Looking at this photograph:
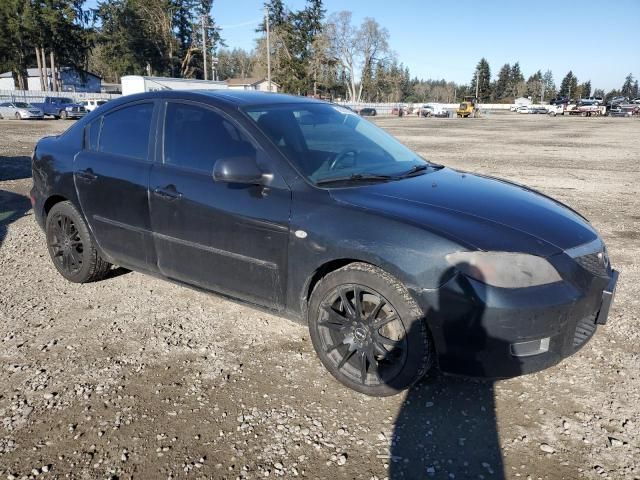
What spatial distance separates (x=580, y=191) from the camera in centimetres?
956

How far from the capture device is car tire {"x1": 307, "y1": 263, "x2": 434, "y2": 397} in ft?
8.82

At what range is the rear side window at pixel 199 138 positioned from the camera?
3.42 metres

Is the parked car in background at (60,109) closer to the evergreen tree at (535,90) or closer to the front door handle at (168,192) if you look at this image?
the front door handle at (168,192)

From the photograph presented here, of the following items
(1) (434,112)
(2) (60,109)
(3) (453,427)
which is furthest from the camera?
(1) (434,112)

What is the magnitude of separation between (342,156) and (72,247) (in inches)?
103

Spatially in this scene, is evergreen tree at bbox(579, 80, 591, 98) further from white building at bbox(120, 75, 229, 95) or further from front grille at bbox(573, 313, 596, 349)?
front grille at bbox(573, 313, 596, 349)

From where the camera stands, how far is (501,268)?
101 inches

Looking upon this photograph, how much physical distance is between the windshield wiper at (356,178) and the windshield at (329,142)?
21 mm

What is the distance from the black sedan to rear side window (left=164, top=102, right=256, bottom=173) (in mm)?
10

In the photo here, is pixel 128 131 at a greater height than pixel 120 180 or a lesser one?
greater

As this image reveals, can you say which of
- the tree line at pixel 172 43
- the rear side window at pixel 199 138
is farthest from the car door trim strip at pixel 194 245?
the tree line at pixel 172 43

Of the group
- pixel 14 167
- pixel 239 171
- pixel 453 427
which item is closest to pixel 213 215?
pixel 239 171

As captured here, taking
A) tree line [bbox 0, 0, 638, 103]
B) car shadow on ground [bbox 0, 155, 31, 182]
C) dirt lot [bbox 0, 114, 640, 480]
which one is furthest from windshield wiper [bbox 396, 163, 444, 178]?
tree line [bbox 0, 0, 638, 103]

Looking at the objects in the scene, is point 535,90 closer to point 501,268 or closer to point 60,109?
point 60,109
